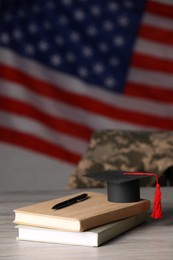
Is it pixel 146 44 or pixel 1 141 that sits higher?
pixel 146 44

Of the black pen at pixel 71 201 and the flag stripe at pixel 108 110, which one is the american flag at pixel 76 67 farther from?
the black pen at pixel 71 201

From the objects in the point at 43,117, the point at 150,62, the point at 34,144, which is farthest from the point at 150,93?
the point at 34,144

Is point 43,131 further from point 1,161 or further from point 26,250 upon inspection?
point 26,250

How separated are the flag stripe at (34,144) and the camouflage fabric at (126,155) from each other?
1013 millimetres

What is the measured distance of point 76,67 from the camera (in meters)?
3.43

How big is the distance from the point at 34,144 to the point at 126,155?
3.82 feet

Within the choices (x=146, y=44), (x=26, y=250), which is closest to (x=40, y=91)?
(x=146, y=44)

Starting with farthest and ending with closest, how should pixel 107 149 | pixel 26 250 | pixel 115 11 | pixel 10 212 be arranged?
pixel 115 11, pixel 107 149, pixel 10 212, pixel 26 250

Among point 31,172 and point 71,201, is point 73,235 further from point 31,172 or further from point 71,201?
point 31,172

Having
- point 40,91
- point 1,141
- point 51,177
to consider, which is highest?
point 40,91

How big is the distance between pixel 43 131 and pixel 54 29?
2.00 feet

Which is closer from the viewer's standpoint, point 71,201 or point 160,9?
point 71,201

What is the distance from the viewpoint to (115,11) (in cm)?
340

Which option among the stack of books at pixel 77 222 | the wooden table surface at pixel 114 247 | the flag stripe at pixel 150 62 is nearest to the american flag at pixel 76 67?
the flag stripe at pixel 150 62
